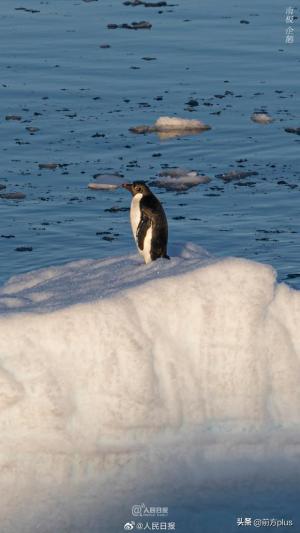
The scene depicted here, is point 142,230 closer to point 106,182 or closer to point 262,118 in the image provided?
point 106,182

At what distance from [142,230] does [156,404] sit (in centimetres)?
320

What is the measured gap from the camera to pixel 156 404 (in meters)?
8.57

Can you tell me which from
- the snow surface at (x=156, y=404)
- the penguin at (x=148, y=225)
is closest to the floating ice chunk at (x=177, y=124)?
the penguin at (x=148, y=225)

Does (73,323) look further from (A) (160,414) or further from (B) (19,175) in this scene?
(B) (19,175)

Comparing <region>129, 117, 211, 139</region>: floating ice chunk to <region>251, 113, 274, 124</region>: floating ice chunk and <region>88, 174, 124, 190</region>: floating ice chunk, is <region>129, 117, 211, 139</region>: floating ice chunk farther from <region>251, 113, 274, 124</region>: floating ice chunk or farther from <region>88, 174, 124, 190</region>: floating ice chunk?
<region>88, 174, 124, 190</region>: floating ice chunk

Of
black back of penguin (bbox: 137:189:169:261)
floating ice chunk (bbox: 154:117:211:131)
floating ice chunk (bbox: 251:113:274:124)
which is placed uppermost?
black back of penguin (bbox: 137:189:169:261)

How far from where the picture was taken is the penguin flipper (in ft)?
37.3

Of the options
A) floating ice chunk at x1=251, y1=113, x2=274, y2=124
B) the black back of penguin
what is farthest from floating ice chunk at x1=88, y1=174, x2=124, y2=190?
the black back of penguin

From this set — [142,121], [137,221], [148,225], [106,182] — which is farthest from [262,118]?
[148,225]

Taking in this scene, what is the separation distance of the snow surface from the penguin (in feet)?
6.00

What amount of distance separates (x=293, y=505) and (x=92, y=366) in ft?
4.65

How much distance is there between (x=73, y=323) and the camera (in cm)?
859

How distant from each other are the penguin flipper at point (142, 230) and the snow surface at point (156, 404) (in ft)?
7.39

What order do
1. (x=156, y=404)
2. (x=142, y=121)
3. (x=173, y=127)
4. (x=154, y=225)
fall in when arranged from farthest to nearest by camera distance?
(x=142, y=121), (x=173, y=127), (x=154, y=225), (x=156, y=404)
